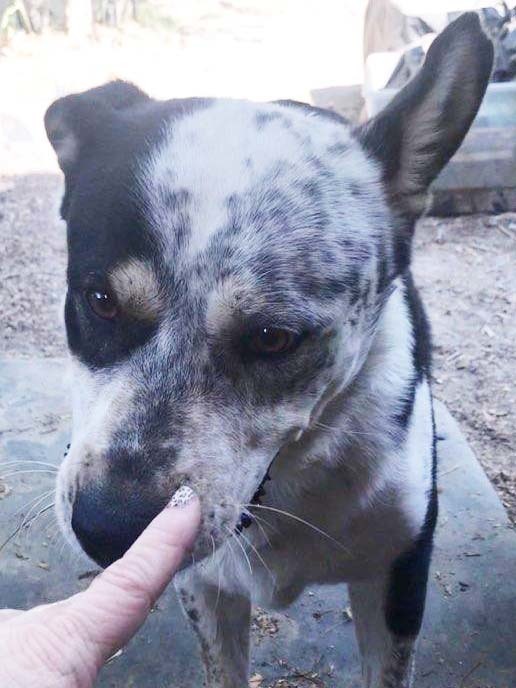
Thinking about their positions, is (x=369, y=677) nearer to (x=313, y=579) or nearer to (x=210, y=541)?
(x=313, y=579)

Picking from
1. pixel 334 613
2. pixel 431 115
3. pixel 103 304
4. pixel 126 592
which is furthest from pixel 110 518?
pixel 334 613

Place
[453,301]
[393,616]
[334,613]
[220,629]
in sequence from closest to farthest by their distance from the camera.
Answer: [393,616], [220,629], [334,613], [453,301]

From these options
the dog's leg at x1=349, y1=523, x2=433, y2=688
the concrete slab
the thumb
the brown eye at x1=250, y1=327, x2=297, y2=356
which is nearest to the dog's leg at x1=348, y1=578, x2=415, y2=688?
the dog's leg at x1=349, y1=523, x2=433, y2=688

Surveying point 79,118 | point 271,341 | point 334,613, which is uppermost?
point 79,118

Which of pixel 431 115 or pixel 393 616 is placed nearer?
pixel 431 115

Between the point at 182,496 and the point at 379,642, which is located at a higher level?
the point at 182,496

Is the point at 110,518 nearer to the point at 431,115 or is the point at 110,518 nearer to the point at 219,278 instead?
the point at 219,278

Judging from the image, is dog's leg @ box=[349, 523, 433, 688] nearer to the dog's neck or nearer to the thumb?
the dog's neck
